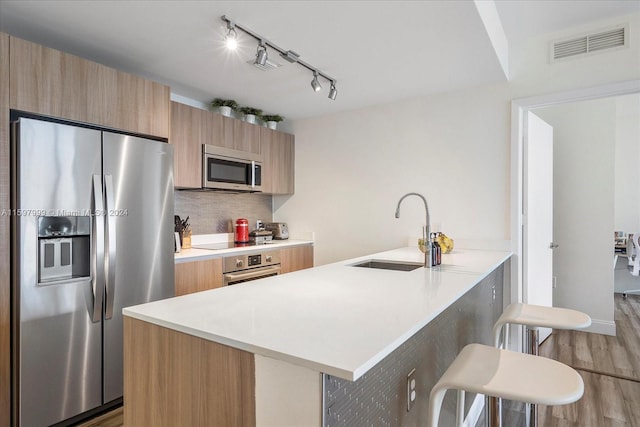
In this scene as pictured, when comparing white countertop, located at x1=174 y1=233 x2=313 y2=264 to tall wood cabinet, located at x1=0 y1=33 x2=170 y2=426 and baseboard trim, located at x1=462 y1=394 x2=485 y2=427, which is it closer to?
tall wood cabinet, located at x1=0 y1=33 x2=170 y2=426

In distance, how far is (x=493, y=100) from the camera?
9.77 ft

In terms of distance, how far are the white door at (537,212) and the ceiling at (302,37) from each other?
65 centimetres

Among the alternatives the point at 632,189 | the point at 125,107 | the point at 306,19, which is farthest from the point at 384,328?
the point at 632,189

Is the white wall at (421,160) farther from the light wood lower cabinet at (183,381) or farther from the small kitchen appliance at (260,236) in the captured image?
the light wood lower cabinet at (183,381)

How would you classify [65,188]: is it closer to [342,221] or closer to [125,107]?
[125,107]

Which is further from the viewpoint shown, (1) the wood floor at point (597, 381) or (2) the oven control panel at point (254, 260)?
(2) the oven control panel at point (254, 260)

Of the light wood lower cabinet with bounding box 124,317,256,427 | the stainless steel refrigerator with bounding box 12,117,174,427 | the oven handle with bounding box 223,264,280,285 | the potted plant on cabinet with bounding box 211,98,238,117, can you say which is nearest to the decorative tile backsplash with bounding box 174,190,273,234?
the oven handle with bounding box 223,264,280,285

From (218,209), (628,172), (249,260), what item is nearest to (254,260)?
(249,260)

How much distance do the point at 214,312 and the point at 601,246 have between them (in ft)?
13.5

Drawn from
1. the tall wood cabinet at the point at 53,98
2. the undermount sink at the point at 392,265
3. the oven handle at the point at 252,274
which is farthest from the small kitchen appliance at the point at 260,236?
the undermount sink at the point at 392,265

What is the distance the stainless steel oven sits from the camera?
304cm

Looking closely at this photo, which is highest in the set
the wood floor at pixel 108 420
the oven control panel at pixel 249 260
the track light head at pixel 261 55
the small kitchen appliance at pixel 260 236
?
the track light head at pixel 261 55

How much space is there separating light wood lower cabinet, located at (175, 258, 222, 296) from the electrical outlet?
189cm

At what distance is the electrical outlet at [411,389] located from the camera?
1.36 meters
